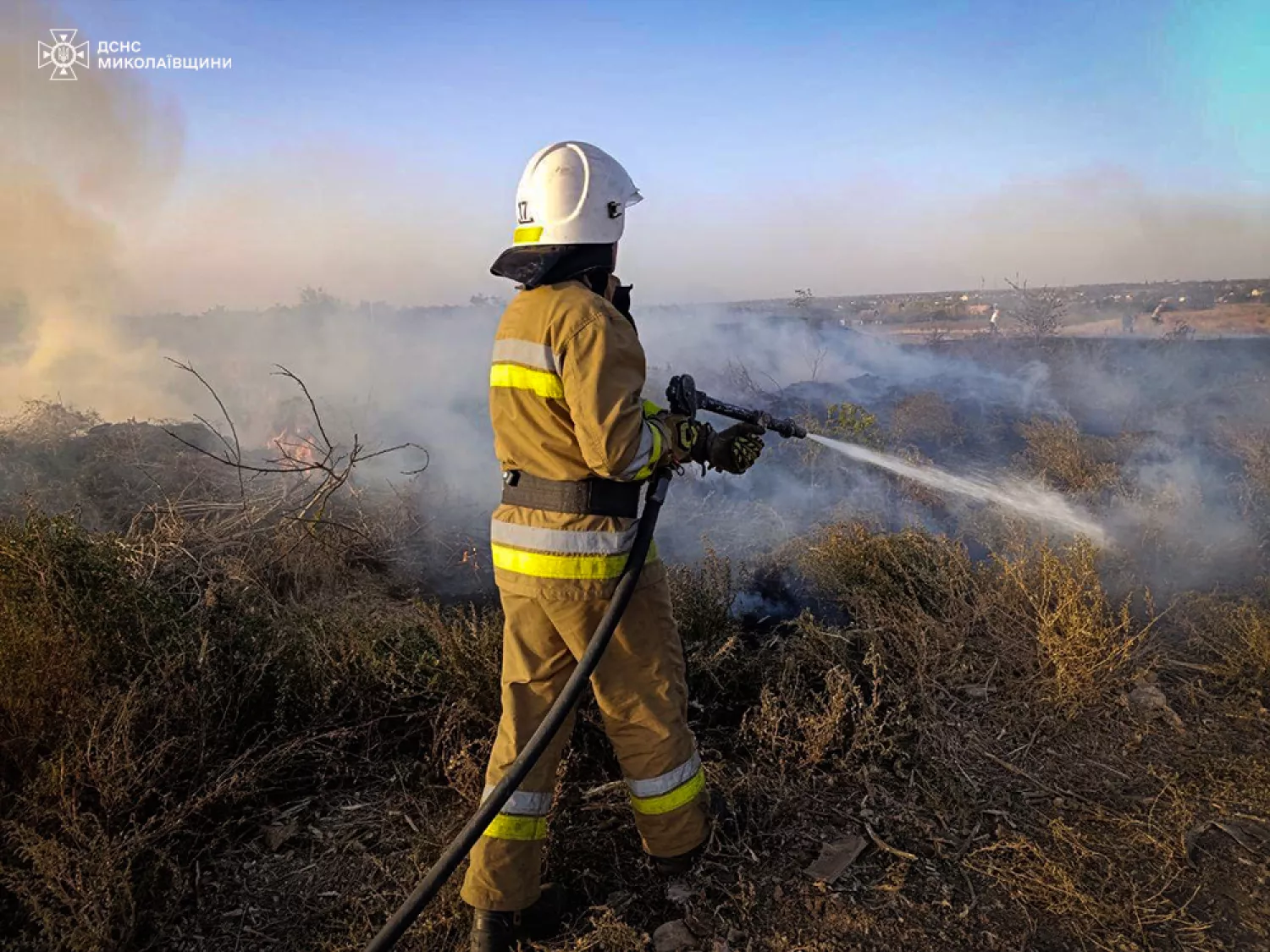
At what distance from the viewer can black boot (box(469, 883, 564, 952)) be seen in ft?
6.93

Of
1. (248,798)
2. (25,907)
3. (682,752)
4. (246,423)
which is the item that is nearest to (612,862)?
(682,752)

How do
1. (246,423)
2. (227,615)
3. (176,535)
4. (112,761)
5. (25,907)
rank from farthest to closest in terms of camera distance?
(246,423) → (176,535) → (227,615) → (112,761) → (25,907)

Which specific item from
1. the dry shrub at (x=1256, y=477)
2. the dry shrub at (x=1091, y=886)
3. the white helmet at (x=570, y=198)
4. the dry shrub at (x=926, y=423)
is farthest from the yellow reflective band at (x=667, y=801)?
the dry shrub at (x=926, y=423)

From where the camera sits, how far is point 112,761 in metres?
2.31

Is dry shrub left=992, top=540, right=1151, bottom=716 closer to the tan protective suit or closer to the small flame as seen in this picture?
the tan protective suit

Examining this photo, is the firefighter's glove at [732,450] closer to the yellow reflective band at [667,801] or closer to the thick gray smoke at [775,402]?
the yellow reflective band at [667,801]

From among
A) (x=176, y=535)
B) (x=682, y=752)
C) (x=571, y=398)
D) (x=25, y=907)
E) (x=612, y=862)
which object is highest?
(x=571, y=398)

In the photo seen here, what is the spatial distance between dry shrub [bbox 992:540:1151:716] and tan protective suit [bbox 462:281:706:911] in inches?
85.8

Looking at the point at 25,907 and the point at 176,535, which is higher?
the point at 176,535

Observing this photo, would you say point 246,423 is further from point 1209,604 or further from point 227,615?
point 1209,604

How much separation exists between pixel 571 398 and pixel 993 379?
43.7 ft

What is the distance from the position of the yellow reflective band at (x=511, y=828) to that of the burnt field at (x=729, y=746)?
0.33 metres

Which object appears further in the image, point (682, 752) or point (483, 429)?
point (483, 429)

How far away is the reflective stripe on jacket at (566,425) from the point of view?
199 centimetres
